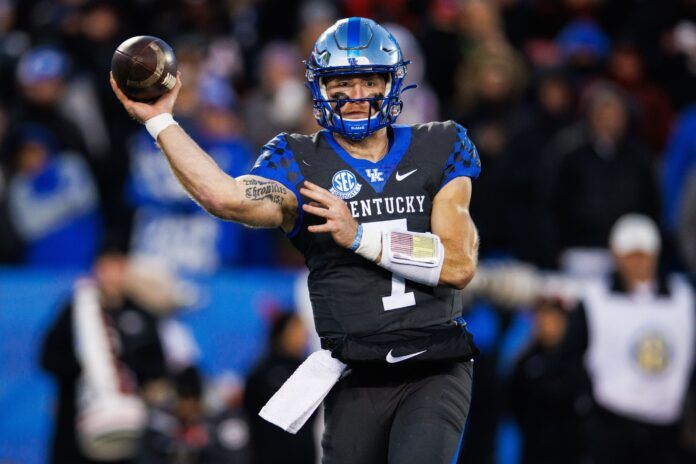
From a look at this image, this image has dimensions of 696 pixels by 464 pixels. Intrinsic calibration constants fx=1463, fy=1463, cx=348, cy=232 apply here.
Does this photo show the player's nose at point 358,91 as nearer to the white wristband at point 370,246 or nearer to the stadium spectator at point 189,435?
the white wristband at point 370,246

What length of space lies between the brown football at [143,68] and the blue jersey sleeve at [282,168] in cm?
47

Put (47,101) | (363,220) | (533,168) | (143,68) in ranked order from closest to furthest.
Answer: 1. (143,68)
2. (363,220)
3. (47,101)
4. (533,168)

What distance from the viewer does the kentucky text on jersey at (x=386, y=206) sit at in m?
5.52

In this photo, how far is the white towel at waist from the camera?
5.39 m

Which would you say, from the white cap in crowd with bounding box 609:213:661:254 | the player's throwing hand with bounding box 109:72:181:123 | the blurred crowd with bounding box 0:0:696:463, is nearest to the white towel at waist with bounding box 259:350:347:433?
the player's throwing hand with bounding box 109:72:181:123

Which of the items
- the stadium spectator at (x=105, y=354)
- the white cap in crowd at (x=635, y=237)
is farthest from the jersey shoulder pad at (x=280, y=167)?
the white cap in crowd at (x=635, y=237)

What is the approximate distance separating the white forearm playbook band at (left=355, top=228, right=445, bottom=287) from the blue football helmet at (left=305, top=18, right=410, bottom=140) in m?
0.47

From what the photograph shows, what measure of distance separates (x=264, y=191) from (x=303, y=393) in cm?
76

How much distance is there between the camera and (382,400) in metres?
5.48

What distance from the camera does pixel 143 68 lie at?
17.1 ft

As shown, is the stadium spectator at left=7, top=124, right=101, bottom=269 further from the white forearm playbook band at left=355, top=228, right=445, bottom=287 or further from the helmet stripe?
the white forearm playbook band at left=355, top=228, right=445, bottom=287

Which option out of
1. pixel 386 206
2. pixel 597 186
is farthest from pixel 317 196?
pixel 597 186

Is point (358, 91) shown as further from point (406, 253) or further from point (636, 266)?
point (636, 266)

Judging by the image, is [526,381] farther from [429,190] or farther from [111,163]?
[429,190]
